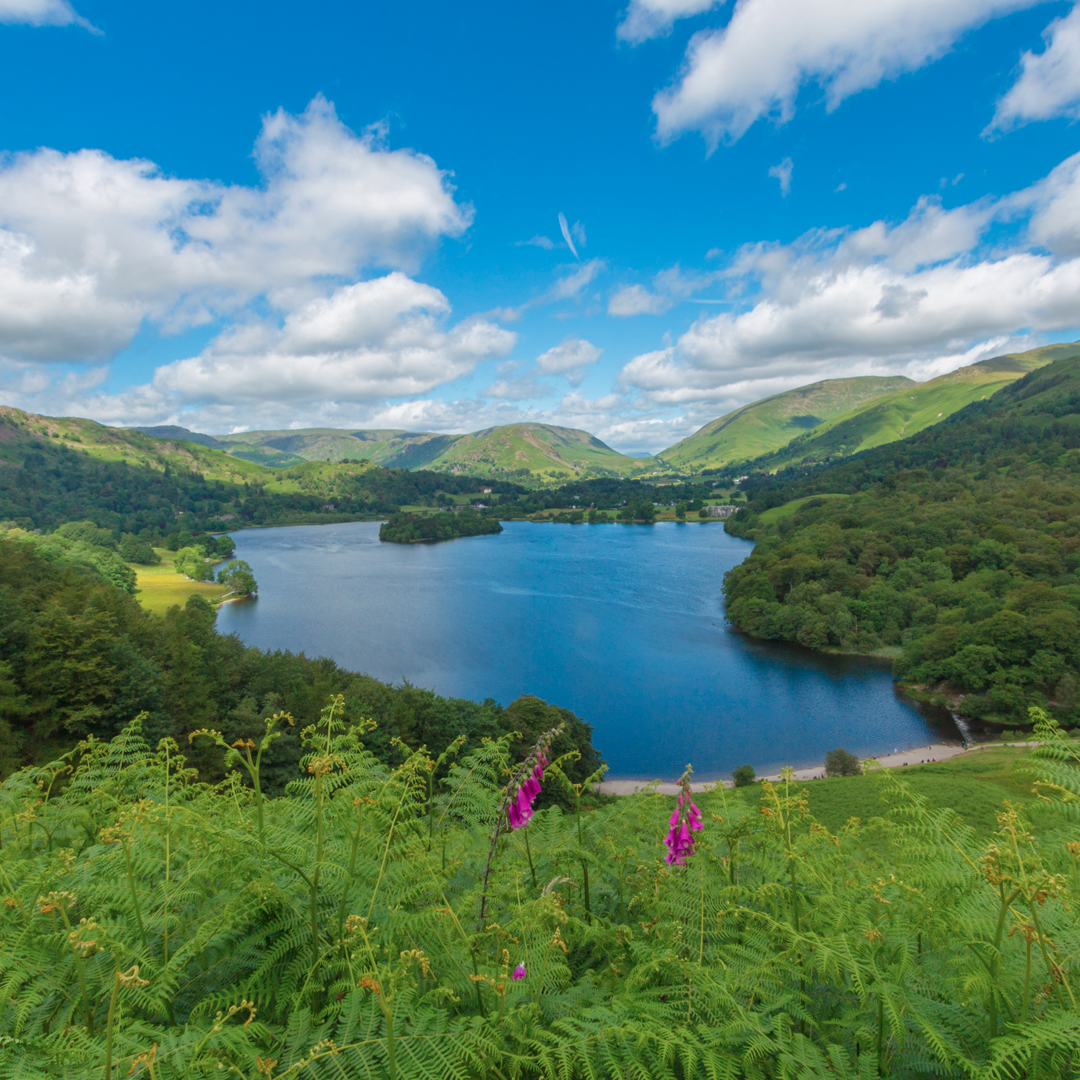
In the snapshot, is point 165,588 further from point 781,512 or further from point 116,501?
point 116,501

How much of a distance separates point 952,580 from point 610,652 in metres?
43.1

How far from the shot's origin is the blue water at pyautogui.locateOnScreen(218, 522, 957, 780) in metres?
41.0

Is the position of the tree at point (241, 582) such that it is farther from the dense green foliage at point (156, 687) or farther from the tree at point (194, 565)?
the dense green foliage at point (156, 687)

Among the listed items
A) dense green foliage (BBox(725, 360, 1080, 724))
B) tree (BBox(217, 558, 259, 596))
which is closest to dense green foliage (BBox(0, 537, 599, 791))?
dense green foliage (BBox(725, 360, 1080, 724))

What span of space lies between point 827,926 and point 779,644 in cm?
6514

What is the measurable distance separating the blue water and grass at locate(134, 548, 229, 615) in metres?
6.40

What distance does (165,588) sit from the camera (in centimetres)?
8000

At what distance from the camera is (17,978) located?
2281 millimetres

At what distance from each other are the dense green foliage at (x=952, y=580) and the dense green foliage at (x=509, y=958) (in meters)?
52.1

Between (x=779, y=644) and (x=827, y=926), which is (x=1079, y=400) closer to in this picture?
(x=779, y=644)

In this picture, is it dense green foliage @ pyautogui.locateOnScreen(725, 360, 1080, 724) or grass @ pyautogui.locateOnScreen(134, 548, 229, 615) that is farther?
grass @ pyautogui.locateOnScreen(134, 548, 229, 615)

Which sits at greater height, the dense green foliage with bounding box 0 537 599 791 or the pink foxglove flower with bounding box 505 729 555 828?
the pink foxglove flower with bounding box 505 729 555 828

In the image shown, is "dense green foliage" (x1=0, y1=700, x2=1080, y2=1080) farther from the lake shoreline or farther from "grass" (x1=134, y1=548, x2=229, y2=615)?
"grass" (x1=134, y1=548, x2=229, y2=615)

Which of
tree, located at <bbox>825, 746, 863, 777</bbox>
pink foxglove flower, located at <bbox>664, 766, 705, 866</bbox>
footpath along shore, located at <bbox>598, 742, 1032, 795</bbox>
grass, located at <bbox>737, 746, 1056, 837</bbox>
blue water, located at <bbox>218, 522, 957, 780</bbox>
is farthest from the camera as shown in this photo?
blue water, located at <bbox>218, 522, 957, 780</bbox>
